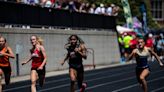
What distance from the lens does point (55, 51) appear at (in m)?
28.9

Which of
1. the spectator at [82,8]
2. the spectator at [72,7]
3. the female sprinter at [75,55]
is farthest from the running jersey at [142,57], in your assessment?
the spectator at [82,8]

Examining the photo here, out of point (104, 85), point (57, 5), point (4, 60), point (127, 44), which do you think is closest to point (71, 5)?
point (57, 5)

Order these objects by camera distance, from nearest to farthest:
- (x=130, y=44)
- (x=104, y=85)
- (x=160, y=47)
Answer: (x=104, y=85) < (x=130, y=44) < (x=160, y=47)

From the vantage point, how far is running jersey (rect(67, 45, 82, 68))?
14531mm

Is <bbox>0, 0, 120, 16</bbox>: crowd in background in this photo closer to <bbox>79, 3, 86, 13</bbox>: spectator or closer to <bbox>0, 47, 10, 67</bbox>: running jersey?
<bbox>79, 3, 86, 13</bbox>: spectator

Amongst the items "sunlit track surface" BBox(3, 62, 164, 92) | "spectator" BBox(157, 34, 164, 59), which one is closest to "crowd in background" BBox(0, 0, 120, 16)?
"sunlit track surface" BBox(3, 62, 164, 92)

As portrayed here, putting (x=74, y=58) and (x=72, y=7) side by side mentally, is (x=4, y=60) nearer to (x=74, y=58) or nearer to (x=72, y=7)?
(x=74, y=58)

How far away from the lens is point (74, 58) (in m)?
14.6

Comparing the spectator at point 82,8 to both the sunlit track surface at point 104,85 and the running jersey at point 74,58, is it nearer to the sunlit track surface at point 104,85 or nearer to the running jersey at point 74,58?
the sunlit track surface at point 104,85

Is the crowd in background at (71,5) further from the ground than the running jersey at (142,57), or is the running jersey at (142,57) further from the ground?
the crowd in background at (71,5)

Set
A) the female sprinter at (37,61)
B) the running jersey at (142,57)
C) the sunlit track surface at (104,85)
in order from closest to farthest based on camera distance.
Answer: the female sprinter at (37,61)
the running jersey at (142,57)
the sunlit track surface at (104,85)

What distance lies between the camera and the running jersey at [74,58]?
14.5 meters

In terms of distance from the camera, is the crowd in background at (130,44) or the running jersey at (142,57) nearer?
the running jersey at (142,57)

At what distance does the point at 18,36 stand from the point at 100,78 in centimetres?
442
